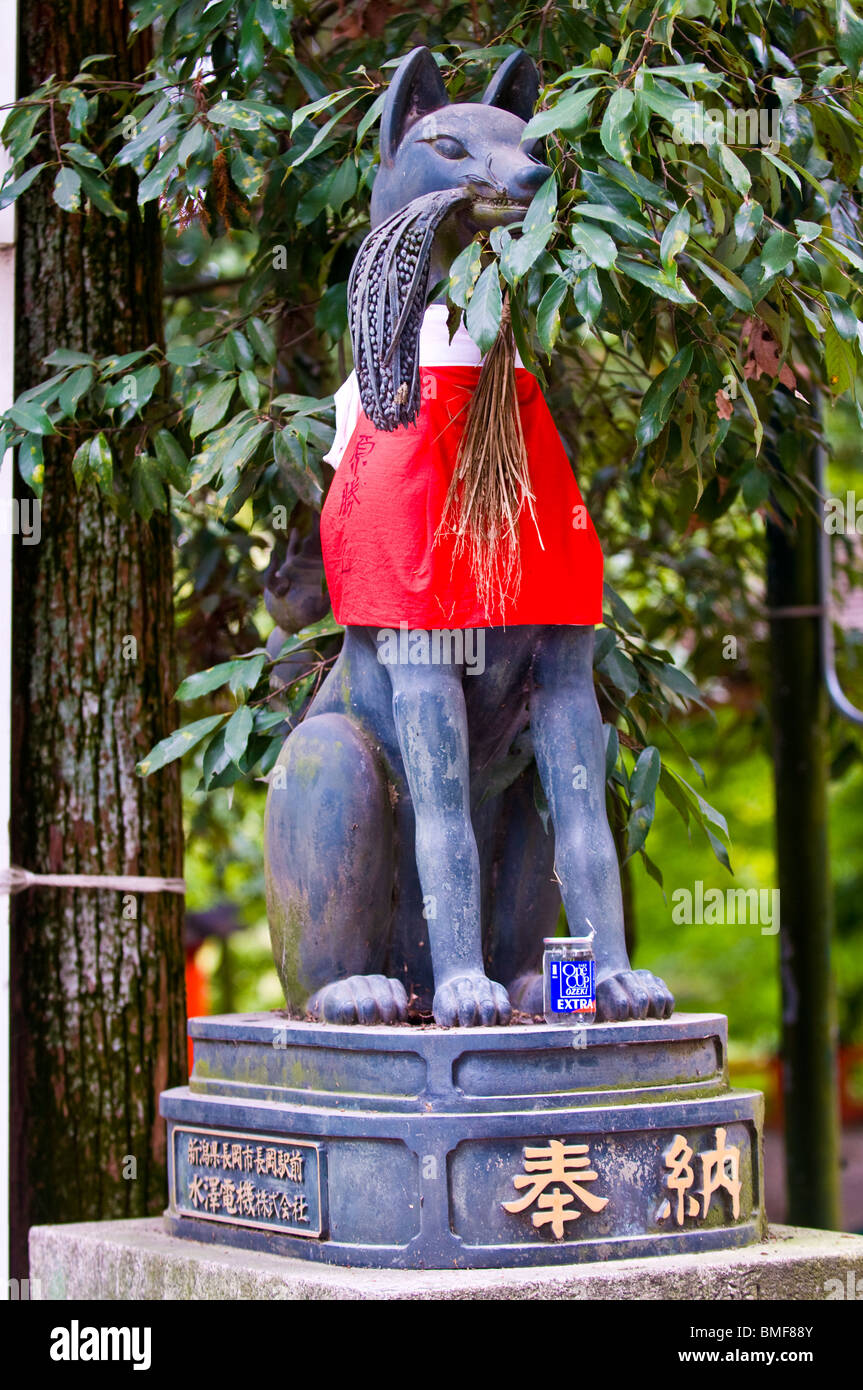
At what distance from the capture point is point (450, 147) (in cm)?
368

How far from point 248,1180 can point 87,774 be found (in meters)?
1.63

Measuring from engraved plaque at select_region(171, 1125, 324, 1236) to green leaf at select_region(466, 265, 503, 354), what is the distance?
169 cm

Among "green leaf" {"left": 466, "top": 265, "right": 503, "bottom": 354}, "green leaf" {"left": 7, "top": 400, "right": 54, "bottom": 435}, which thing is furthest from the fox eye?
"green leaf" {"left": 7, "top": 400, "right": 54, "bottom": 435}

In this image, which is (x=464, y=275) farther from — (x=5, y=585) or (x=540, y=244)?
(x=5, y=585)

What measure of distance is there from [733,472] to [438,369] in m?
1.57

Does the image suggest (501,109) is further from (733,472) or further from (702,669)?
(702,669)

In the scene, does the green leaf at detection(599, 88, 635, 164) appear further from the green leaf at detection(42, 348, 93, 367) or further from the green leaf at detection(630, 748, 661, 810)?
the green leaf at detection(42, 348, 93, 367)

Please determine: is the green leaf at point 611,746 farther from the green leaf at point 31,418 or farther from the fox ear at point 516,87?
the green leaf at point 31,418

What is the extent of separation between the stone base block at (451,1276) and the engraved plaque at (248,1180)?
78mm

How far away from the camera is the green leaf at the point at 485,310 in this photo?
3.25m

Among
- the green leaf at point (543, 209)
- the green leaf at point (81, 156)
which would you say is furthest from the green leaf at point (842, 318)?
the green leaf at point (81, 156)

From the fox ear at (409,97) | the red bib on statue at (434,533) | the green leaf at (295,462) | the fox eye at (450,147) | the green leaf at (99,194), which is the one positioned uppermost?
the green leaf at (99,194)

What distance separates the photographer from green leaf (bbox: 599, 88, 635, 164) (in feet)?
10.5

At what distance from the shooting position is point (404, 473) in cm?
372
